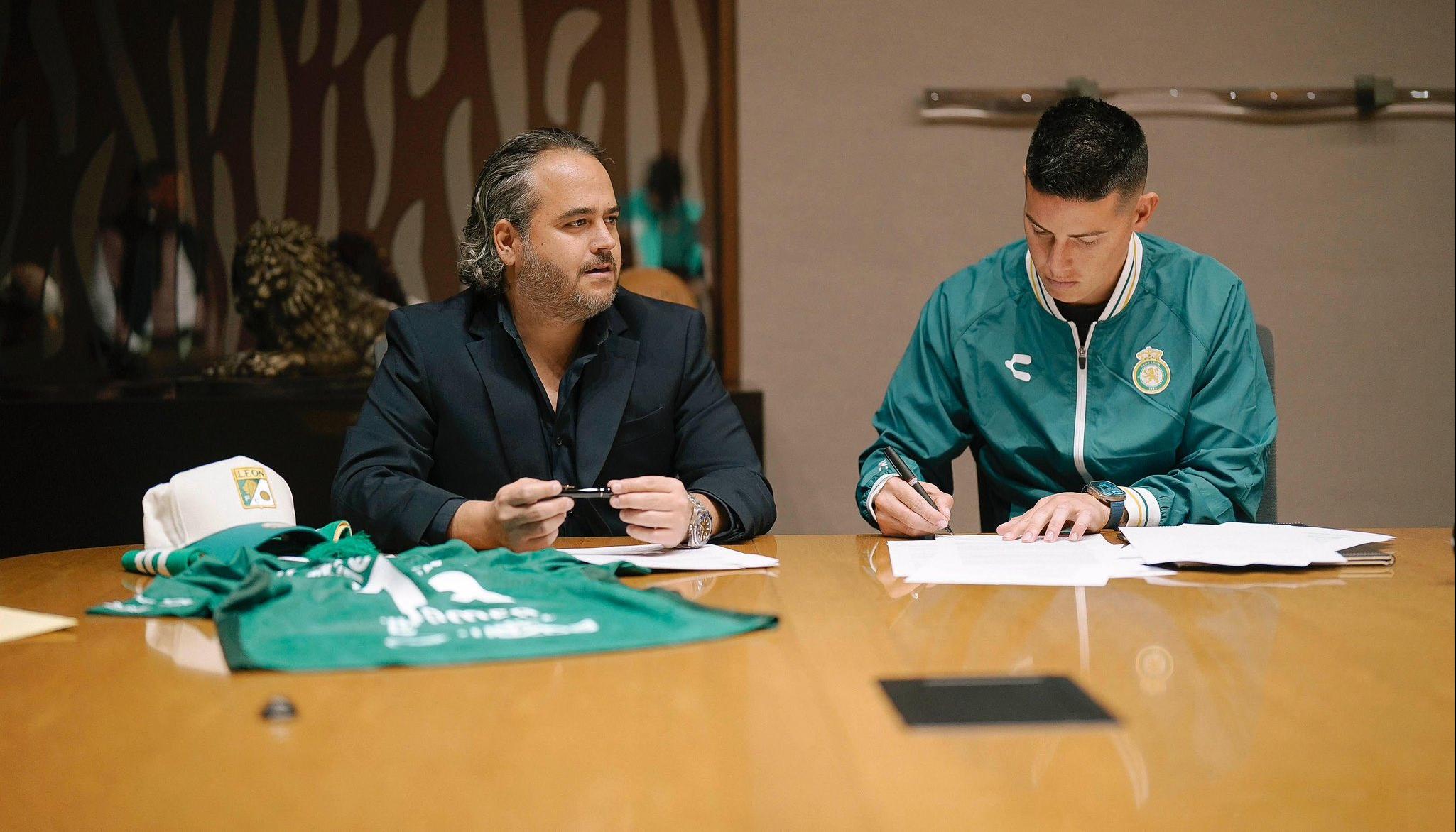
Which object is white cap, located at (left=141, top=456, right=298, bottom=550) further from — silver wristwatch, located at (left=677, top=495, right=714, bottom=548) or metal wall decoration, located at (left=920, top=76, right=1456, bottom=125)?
metal wall decoration, located at (left=920, top=76, right=1456, bottom=125)

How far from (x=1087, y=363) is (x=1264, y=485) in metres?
0.38

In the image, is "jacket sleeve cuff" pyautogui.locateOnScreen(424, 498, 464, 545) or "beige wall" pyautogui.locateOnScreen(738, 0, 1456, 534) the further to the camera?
"beige wall" pyautogui.locateOnScreen(738, 0, 1456, 534)

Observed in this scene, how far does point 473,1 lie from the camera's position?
3977 millimetres

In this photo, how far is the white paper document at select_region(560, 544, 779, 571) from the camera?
1.54 metres

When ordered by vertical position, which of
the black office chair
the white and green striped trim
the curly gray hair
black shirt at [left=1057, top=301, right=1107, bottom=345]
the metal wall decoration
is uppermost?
the metal wall decoration

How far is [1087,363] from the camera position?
2.17 metres

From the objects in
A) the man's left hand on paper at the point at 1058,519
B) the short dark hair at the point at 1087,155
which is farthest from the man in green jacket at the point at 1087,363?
the man's left hand on paper at the point at 1058,519

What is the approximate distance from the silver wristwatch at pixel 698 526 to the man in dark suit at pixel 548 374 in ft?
0.46

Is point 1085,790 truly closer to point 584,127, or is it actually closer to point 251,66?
point 584,127

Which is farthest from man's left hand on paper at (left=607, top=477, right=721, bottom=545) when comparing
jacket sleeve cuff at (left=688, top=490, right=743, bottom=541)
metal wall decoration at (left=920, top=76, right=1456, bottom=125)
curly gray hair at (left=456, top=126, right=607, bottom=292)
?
metal wall decoration at (left=920, top=76, right=1456, bottom=125)

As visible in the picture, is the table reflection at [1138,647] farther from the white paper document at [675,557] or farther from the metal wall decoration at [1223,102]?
Result: the metal wall decoration at [1223,102]

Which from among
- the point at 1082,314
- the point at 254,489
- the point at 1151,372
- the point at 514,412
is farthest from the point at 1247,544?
the point at 254,489

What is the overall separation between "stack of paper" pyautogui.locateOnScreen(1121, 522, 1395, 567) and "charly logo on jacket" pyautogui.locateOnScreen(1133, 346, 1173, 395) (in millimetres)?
395

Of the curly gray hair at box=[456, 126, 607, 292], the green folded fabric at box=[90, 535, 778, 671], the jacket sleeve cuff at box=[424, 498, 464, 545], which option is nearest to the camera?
the green folded fabric at box=[90, 535, 778, 671]
